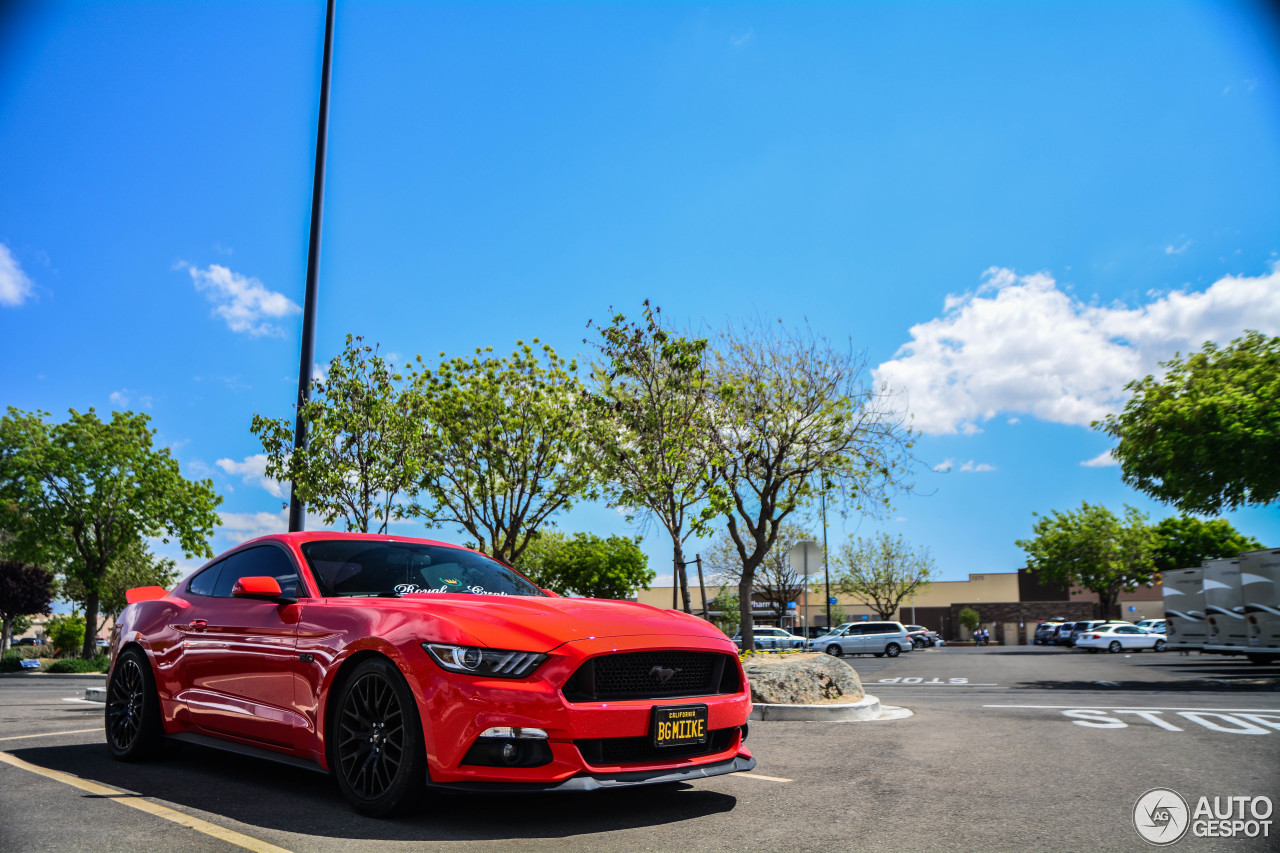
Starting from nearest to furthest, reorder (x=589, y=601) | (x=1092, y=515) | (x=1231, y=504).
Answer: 1. (x=589, y=601)
2. (x=1231, y=504)
3. (x=1092, y=515)

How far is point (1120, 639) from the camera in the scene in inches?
1705

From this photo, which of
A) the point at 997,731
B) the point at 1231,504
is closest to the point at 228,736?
the point at 997,731

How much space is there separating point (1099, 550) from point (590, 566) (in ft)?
106

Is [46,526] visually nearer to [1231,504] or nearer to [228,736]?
[228,736]

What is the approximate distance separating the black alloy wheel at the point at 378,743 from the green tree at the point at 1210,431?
18.4 m

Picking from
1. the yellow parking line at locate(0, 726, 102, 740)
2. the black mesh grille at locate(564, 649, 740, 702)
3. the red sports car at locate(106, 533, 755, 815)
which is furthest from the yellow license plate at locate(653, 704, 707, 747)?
the yellow parking line at locate(0, 726, 102, 740)

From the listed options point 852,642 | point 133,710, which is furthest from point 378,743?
point 852,642

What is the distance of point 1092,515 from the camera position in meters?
57.1

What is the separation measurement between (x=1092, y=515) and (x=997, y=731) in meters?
54.0

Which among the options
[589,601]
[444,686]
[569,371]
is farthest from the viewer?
[569,371]

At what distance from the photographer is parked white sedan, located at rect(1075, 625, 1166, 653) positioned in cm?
4322

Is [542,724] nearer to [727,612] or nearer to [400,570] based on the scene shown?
[400,570]
